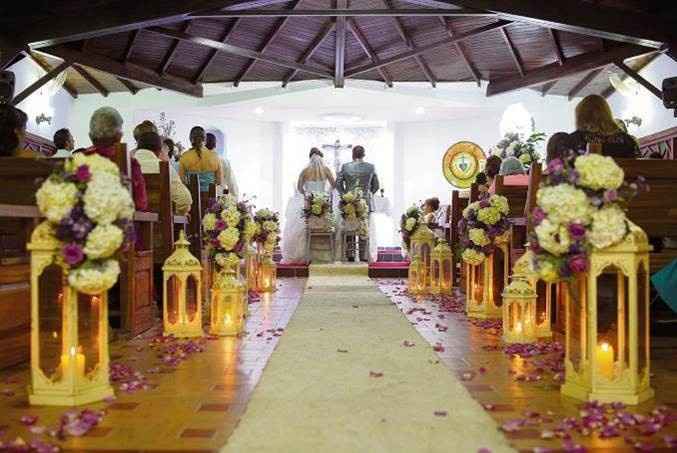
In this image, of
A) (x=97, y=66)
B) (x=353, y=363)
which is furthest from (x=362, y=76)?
(x=353, y=363)

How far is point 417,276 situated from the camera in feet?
25.5

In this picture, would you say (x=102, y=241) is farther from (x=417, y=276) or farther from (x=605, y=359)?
(x=417, y=276)

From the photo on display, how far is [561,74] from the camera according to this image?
10781mm

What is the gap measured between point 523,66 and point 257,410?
31.9 ft

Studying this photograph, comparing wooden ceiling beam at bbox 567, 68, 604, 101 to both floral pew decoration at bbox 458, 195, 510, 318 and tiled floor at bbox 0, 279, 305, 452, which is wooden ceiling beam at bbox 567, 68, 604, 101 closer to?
floral pew decoration at bbox 458, 195, 510, 318

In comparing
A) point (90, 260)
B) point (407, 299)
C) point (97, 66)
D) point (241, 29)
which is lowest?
point (407, 299)

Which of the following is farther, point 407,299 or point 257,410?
point 407,299

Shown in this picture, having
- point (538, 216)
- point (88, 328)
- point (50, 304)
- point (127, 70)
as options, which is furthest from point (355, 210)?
point (538, 216)

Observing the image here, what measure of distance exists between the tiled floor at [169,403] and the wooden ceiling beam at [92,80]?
8.59 m

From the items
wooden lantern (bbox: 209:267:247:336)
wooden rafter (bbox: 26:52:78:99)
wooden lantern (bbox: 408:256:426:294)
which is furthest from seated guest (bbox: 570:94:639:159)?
wooden rafter (bbox: 26:52:78:99)

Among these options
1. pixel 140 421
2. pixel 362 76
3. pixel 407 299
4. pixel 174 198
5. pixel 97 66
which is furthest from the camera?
pixel 362 76

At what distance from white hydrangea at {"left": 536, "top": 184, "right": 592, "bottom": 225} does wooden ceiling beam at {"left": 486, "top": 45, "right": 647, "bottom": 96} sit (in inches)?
276

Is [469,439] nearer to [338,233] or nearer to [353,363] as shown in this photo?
[353,363]

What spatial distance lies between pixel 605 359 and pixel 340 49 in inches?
355
